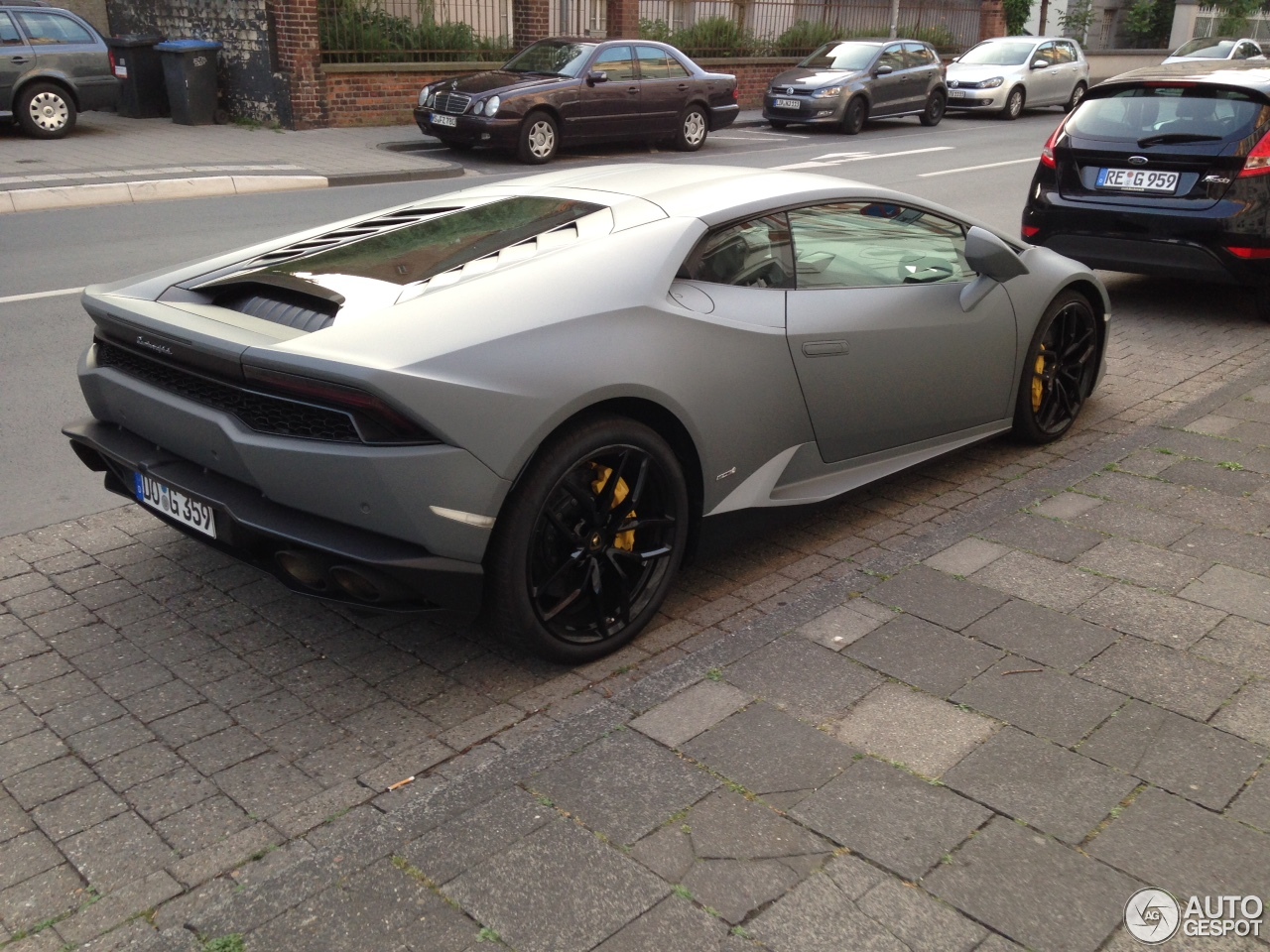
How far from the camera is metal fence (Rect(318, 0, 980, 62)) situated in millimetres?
18984

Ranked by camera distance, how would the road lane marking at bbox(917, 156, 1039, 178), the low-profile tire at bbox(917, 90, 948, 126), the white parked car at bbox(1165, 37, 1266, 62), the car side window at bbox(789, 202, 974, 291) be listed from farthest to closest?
the white parked car at bbox(1165, 37, 1266, 62) < the low-profile tire at bbox(917, 90, 948, 126) < the road lane marking at bbox(917, 156, 1039, 178) < the car side window at bbox(789, 202, 974, 291)

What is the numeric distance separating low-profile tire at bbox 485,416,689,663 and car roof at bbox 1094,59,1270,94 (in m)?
6.01

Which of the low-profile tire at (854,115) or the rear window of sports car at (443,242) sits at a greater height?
the rear window of sports car at (443,242)

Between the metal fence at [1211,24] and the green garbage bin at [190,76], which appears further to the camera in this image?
the metal fence at [1211,24]

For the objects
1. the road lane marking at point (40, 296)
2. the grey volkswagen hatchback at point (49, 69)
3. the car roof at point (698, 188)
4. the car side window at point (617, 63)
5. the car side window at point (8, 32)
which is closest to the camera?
the car roof at point (698, 188)

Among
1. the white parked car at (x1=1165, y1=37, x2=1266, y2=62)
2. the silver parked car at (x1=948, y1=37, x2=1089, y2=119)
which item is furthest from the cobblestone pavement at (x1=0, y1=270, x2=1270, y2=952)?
the white parked car at (x1=1165, y1=37, x2=1266, y2=62)

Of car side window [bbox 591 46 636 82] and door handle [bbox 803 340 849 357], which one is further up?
car side window [bbox 591 46 636 82]

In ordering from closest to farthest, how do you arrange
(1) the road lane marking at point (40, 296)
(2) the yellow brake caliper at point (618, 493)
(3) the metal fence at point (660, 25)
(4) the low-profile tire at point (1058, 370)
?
(2) the yellow brake caliper at point (618, 493) < (4) the low-profile tire at point (1058, 370) < (1) the road lane marking at point (40, 296) < (3) the metal fence at point (660, 25)

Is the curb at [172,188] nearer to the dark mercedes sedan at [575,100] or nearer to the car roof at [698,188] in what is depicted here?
the dark mercedes sedan at [575,100]

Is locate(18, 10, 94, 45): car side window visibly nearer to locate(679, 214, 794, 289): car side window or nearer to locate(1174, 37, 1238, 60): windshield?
locate(679, 214, 794, 289): car side window

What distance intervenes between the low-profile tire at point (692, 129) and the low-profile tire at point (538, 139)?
8.28 ft

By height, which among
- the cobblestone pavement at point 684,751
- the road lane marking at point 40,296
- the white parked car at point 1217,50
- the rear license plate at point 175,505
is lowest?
the cobblestone pavement at point 684,751

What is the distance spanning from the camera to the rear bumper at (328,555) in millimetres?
3271

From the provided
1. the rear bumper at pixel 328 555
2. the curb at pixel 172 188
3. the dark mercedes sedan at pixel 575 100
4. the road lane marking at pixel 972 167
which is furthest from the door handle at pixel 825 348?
the dark mercedes sedan at pixel 575 100
